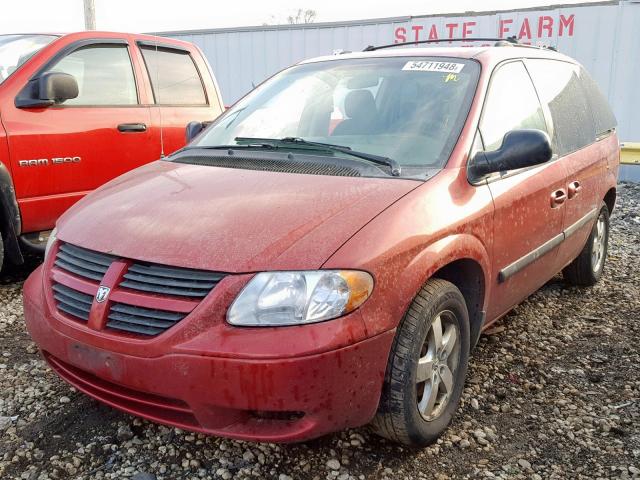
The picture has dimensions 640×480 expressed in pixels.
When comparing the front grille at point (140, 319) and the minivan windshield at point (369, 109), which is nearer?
the front grille at point (140, 319)

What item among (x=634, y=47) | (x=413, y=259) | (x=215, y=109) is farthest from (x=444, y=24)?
(x=413, y=259)

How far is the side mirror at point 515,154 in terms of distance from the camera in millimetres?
2670

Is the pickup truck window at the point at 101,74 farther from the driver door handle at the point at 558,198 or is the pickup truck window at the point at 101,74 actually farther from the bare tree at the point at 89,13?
the bare tree at the point at 89,13

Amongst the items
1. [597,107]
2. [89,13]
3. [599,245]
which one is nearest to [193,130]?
[597,107]

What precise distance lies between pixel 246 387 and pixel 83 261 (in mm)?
897

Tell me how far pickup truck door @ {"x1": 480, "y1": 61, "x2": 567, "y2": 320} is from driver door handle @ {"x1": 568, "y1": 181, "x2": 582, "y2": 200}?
0.11 meters

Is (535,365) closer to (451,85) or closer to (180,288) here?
(451,85)

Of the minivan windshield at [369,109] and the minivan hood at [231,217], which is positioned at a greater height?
the minivan windshield at [369,109]

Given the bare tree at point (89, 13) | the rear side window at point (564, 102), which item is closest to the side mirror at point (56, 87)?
the rear side window at point (564, 102)

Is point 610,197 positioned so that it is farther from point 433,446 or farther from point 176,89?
point 176,89

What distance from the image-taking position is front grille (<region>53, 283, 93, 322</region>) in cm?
226

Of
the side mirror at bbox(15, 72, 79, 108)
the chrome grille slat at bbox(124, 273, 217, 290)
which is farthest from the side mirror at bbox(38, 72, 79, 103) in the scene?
the chrome grille slat at bbox(124, 273, 217, 290)

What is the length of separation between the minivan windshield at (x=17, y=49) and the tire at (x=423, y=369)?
3.57 m

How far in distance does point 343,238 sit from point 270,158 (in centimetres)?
92
